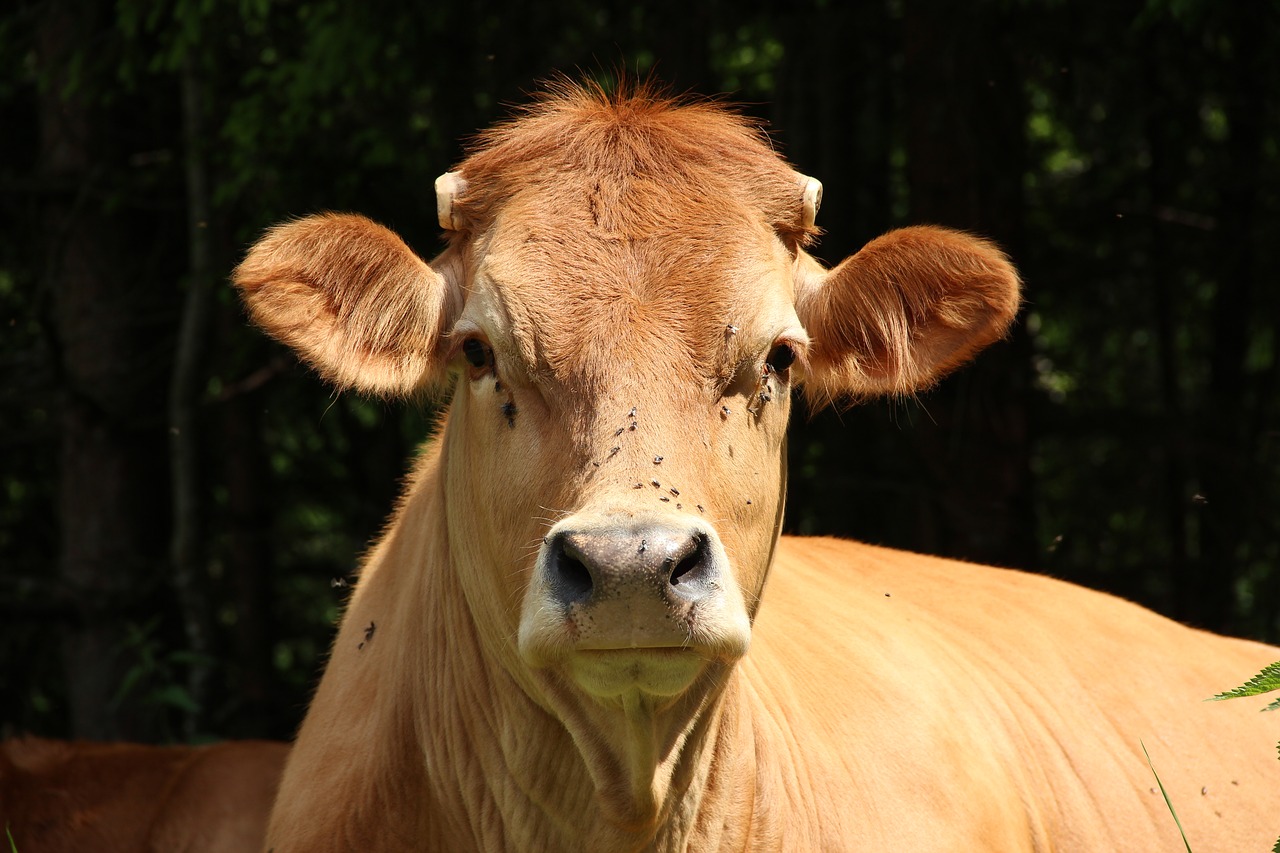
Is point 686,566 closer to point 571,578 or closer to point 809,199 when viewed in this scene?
Answer: point 571,578

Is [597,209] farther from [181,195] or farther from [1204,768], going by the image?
[181,195]

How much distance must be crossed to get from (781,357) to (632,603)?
870 mm

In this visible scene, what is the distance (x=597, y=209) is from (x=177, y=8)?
378 centimetres

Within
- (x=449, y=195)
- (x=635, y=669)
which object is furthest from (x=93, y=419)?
(x=635, y=669)

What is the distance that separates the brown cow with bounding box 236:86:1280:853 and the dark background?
2886 millimetres

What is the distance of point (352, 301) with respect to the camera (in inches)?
123

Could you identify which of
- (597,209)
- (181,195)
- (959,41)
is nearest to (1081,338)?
(959,41)

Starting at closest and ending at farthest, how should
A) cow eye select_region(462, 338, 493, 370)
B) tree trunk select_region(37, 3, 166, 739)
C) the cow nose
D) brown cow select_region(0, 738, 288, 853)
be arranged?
the cow nose < cow eye select_region(462, 338, 493, 370) < brown cow select_region(0, 738, 288, 853) < tree trunk select_region(37, 3, 166, 739)

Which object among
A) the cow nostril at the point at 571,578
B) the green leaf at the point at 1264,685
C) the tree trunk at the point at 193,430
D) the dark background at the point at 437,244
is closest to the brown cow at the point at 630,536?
the cow nostril at the point at 571,578

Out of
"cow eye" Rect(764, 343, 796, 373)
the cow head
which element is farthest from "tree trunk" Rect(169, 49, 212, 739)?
"cow eye" Rect(764, 343, 796, 373)

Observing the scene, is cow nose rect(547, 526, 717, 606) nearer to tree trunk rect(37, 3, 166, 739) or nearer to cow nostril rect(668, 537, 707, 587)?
cow nostril rect(668, 537, 707, 587)

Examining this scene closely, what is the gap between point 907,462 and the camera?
6.96 meters

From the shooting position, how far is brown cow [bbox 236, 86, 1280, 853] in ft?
8.30

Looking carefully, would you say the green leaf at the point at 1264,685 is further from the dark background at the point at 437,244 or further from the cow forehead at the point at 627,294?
the dark background at the point at 437,244
